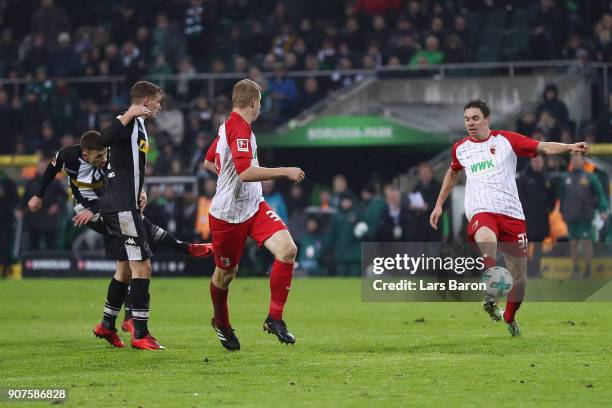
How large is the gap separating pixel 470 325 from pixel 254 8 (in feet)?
59.2

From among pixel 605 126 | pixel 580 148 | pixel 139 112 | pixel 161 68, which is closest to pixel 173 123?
pixel 161 68

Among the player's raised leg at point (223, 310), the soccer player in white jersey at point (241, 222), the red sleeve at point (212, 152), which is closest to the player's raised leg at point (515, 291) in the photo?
the soccer player in white jersey at point (241, 222)

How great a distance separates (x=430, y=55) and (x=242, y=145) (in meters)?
15.9

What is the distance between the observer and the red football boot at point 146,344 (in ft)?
35.2

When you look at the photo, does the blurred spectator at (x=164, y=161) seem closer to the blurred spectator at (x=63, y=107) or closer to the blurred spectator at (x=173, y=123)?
the blurred spectator at (x=173, y=123)

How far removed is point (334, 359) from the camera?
9.77m

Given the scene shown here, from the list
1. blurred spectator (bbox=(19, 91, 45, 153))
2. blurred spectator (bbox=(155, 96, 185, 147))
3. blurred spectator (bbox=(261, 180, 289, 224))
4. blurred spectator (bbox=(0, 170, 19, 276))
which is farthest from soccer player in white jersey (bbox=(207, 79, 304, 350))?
blurred spectator (bbox=(19, 91, 45, 153))

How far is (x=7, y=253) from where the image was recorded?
2547 cm

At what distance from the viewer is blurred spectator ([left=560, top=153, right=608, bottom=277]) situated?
21484 mm

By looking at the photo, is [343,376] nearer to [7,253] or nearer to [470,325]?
[470,325]

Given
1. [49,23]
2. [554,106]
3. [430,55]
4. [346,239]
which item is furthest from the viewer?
[49,23]

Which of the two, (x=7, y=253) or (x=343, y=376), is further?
(x=7, y=253)

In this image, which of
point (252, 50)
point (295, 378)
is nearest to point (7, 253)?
point (252, 50)

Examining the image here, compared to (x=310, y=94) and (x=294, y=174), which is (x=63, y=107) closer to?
(x=310, y=94)
